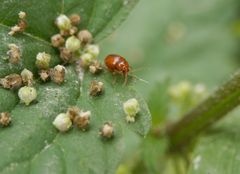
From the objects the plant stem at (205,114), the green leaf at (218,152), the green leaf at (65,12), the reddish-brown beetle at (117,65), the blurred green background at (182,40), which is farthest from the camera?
the blurred green background at (182,40)

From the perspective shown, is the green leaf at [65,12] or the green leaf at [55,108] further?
the green leaf at [65,12]

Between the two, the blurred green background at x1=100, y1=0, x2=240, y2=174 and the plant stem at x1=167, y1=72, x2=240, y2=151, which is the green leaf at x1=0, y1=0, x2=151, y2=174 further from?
the blurred green background at x1=100, y1=0, x2=240, y2=174

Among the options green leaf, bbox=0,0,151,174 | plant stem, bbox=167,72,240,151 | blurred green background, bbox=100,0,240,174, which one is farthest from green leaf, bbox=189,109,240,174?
blurred green background, bbox=100,0,240,174

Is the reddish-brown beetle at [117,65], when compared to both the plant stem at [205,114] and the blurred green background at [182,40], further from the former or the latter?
the blurred green background at [182,40]

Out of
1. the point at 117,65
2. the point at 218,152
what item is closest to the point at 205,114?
the point at 218,152

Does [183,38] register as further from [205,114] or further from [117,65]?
[117,65]

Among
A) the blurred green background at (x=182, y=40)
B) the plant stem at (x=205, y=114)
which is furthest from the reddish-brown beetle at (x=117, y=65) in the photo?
the blurred green background at (x=182, y=40)
